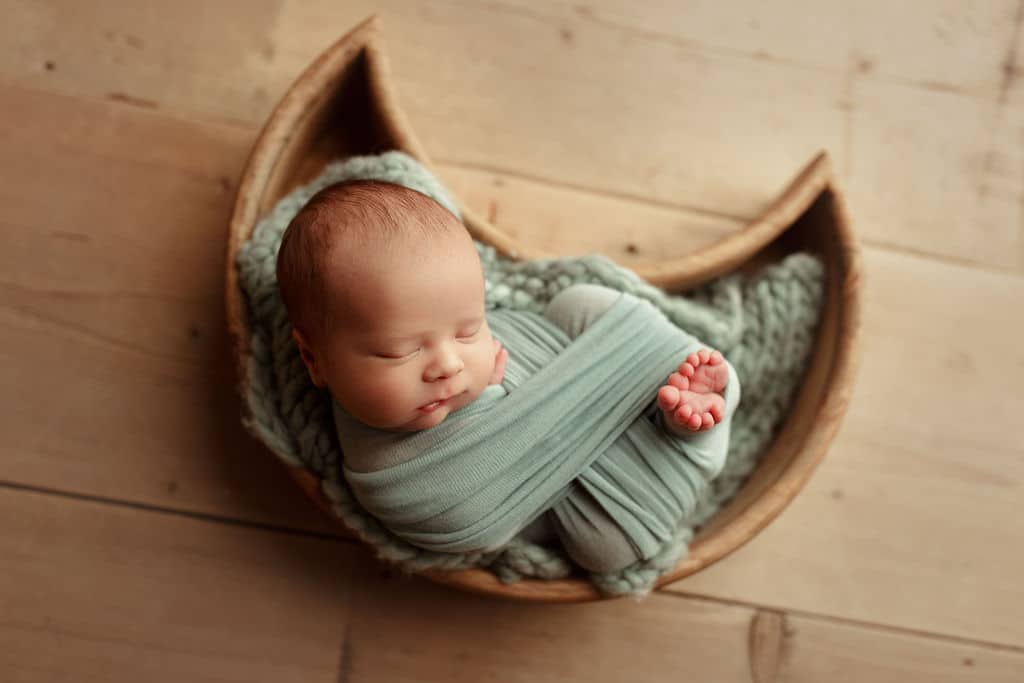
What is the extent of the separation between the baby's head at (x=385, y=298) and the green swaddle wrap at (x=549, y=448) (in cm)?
6

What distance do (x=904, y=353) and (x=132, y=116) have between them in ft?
2.90

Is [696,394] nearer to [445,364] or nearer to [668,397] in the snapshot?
[668,397]

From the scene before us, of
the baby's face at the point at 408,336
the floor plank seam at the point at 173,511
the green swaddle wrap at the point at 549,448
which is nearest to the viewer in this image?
the baby's face at the point at 408,336

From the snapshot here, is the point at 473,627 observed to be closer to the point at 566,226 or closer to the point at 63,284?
the point at 566,226

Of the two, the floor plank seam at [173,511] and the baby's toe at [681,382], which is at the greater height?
the baby's toe at [681,382]

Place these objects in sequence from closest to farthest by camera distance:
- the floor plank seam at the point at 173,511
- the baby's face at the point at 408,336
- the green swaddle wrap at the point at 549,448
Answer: the baby's face at the point at 408,336 < the green swaddle wrap at the point at 549,448 < the floor plank seam at the point at 173,511

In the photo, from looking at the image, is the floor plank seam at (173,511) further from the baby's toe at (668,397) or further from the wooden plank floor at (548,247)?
the baby's toe at (668,397)

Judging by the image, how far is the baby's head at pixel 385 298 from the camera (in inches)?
24.4

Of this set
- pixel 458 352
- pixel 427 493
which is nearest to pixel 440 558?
pixel 427 493

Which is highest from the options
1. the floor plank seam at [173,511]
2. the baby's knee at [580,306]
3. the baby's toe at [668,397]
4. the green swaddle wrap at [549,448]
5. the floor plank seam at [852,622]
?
the baby's knee at [580,306]

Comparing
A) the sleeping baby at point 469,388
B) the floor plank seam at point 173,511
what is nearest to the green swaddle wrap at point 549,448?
the sleeping baby at point 469,388

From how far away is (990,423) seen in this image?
994mm

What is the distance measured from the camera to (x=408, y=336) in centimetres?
63

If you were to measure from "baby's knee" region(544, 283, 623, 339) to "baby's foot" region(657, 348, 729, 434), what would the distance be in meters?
0.09
